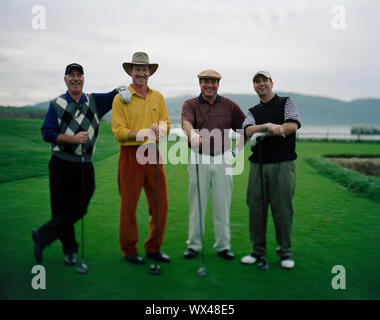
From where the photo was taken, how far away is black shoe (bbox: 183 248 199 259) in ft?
11.9

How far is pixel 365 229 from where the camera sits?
15.8 ft

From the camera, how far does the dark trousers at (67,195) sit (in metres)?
3.50

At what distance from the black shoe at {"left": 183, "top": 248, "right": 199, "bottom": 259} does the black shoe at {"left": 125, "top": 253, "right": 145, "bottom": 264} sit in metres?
0.42

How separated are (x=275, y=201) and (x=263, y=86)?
3.63ft

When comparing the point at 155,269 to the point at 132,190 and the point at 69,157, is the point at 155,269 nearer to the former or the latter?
the point at 132,190

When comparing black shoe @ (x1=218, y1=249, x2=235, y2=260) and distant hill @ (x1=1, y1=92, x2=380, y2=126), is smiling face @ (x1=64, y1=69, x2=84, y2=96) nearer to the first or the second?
black shoe @ (x1=218, y1=249, x2=235, y2=260)

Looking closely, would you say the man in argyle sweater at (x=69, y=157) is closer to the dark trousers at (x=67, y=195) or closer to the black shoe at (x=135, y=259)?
the dark trousers at (x=67, y=195)

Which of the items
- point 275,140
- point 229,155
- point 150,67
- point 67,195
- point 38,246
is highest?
point 150,67

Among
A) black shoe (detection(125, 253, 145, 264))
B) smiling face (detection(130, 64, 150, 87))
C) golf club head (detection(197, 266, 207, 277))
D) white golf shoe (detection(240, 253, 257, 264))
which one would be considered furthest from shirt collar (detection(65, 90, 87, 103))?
white golf shoe (detection(240, 253, 257, 264))

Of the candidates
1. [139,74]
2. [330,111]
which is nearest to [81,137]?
[139,74]

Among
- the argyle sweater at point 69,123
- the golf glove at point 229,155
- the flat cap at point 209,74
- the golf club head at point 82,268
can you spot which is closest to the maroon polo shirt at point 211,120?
the golf glove at point 229,155

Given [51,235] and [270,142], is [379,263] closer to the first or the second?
[270,142]

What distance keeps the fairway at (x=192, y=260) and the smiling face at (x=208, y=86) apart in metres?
1.60

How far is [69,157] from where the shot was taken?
3.53 metres
